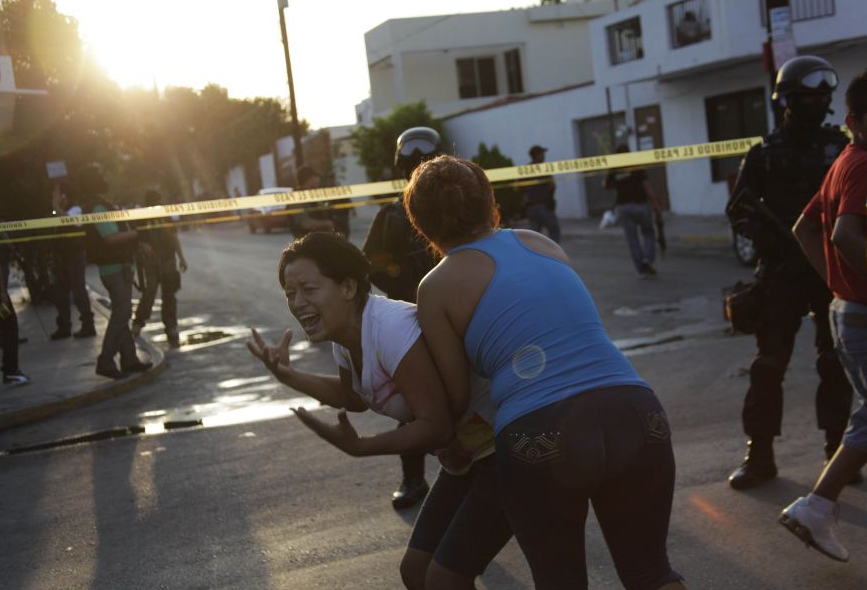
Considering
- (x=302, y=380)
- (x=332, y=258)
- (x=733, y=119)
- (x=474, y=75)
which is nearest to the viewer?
(x=332, y=258)

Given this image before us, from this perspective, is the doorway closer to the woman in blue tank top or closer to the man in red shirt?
the man in red shirt

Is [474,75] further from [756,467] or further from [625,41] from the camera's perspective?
[756,467]

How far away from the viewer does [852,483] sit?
5258 millimetres

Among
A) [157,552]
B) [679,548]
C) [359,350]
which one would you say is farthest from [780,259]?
[157,552]

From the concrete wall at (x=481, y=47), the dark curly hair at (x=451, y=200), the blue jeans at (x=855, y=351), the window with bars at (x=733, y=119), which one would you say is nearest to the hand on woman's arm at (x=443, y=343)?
the dark curly hair at (x=451, y=200)

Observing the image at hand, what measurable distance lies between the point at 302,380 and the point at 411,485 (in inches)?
94.5

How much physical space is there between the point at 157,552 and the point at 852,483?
10.9ft

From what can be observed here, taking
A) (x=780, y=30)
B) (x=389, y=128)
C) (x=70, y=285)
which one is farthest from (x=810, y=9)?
(x=70, y=285)

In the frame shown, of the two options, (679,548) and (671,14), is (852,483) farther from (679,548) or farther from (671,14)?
(671,14)

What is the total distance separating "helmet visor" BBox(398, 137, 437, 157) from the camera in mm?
5188

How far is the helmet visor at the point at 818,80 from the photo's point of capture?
5.00 metres

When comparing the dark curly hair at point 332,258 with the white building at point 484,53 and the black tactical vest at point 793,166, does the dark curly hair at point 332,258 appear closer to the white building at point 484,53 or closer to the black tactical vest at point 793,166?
the black tactical vest at point 793,166

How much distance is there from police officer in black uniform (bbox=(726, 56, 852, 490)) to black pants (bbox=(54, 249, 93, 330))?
974 centimetres

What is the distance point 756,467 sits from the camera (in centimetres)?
534
